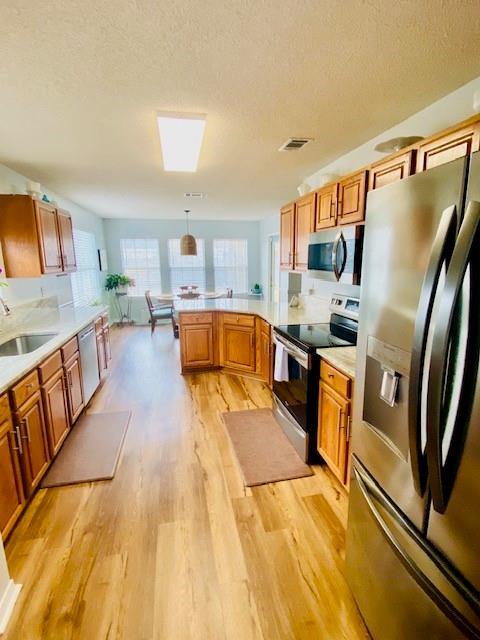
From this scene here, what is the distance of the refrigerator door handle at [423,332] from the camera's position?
2.67 ft

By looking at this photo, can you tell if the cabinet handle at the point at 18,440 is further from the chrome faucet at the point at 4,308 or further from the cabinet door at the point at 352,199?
the cabinet door at the point at 352,199

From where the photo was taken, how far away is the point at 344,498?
2029mm

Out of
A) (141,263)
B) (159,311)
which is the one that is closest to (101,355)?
(159,311)

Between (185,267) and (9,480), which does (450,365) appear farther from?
(185,267)

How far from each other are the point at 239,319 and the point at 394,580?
3.08m

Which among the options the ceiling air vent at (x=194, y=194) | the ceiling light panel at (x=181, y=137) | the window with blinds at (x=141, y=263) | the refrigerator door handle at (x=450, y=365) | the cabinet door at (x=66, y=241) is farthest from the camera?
the window with blinds at (x=141, y=263)

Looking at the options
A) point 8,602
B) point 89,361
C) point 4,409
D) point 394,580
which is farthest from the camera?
point 89,361

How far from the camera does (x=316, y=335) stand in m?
2.52

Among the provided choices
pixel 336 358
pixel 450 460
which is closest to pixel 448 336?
pixel 450 460

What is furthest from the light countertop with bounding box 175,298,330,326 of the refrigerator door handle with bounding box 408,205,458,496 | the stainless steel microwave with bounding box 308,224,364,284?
the refrigerator door handle with bounding box 408,205,458,496

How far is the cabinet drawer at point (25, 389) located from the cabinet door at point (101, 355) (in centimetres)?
168

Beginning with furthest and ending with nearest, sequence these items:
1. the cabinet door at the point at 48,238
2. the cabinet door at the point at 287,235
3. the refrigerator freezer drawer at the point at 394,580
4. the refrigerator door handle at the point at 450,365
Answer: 1. the cabinet door at the point at 287,235
2. the cabinet door at the point at 48,238
3. the refrigerator freezer drawer at the point at 394,580
4. the refrigerator door handle at the point at 450,365

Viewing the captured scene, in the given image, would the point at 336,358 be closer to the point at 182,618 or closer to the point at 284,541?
the point at 284,541

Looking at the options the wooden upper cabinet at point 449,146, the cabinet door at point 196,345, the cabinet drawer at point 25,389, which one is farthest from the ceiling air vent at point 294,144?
the cabinet drawer at point 25,389
